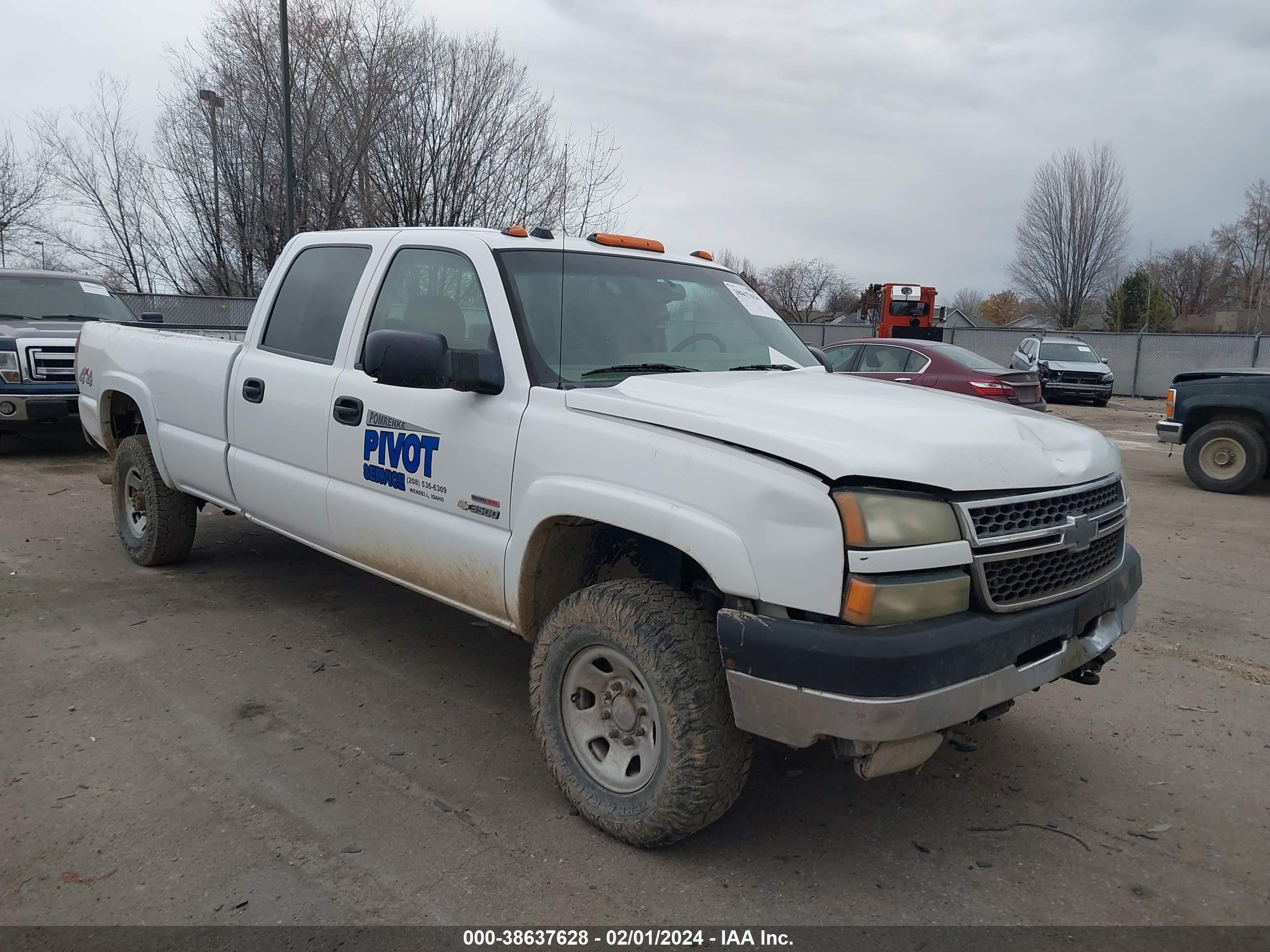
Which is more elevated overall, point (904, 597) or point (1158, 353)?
point (1158, 353)

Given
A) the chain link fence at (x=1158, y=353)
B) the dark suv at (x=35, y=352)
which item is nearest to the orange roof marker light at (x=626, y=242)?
the dark suv at (x=35, y=352)

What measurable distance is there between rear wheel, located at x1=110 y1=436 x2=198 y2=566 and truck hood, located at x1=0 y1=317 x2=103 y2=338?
4.44m

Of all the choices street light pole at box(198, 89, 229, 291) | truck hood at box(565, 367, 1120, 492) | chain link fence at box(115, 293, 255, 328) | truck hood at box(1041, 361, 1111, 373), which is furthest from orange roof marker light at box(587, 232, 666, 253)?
truck hood at box(1041, 361, 1111, 373)

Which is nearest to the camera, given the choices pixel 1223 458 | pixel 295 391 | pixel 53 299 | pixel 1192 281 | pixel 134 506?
pixel 295 391

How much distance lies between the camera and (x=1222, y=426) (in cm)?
971

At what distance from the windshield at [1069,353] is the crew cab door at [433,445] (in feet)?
74.0

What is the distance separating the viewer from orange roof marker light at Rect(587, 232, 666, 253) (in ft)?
13.5

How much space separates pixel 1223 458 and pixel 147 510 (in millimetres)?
9891

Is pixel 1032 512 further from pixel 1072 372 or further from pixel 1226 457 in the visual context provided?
pixel 1072 372

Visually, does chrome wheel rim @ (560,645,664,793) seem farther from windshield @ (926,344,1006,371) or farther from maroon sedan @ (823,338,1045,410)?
windshield @ (926,344,1006,371)

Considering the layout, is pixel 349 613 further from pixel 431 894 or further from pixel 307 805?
pixel 431 894

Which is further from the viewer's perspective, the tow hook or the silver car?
the silver car

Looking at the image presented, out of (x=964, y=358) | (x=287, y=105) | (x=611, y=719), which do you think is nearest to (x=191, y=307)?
(x=287, y=105)

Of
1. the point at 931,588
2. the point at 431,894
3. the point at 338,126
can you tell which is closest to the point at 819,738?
the point at 931,588
